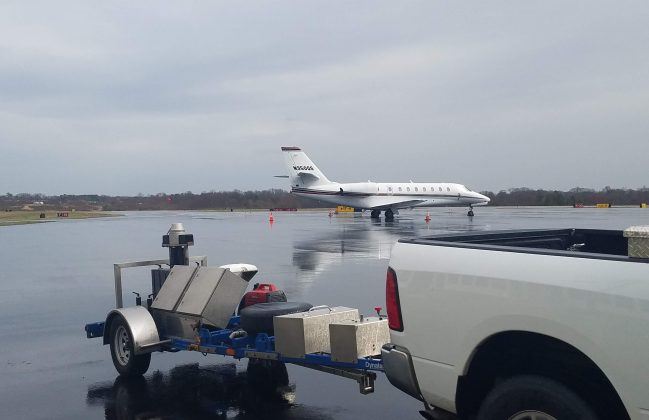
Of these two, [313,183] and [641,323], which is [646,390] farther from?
[313,183]

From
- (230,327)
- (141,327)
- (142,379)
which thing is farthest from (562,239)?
(142,379)

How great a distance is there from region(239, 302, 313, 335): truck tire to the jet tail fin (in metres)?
40.8

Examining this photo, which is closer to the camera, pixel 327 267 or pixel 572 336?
pixel 572 336

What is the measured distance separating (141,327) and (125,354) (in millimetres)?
503

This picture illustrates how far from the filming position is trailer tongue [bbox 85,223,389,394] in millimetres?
5371

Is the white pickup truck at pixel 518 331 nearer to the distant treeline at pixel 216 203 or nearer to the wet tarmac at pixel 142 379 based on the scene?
the wet tarmac at pixel 142 379

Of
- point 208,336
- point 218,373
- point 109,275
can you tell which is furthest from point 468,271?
point 109,275

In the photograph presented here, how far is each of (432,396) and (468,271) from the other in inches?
32.4

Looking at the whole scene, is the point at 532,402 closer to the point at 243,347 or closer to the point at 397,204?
the point at 243,347

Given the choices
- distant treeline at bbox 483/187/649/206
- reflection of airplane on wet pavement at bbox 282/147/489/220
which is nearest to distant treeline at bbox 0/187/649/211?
distant treeline at bbox 483/187/649/206

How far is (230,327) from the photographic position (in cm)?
695

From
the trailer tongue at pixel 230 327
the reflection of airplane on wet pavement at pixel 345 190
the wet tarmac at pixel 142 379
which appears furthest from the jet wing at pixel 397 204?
the trailer tongue at pixel 230 327

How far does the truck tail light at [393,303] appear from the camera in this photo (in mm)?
4122

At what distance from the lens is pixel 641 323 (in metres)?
3.05
